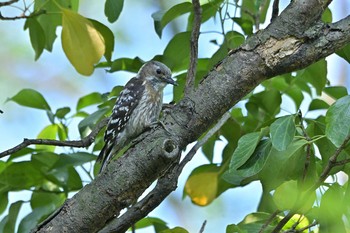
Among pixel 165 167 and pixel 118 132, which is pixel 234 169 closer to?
pixel 165 167

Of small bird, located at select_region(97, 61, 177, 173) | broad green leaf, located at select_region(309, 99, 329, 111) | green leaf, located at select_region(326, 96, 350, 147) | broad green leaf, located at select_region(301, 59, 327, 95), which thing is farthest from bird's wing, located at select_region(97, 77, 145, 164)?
green leaf, located at select_region(326, 96, 350, 147)

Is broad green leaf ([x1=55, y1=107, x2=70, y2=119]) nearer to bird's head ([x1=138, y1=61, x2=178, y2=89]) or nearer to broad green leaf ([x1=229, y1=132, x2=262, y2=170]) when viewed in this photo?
bird's head ([x1=138, y1=61, x2=178, y2=89])

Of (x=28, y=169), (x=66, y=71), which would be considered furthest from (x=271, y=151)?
(x=66, y=71)

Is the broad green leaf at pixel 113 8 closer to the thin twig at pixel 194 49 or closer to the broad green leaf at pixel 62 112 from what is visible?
the thin twig at pixel 194 49

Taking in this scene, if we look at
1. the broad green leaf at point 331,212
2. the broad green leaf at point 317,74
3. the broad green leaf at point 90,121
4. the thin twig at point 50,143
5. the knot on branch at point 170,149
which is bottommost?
the broad green leaf at point 331,212

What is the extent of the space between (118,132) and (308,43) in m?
2.03

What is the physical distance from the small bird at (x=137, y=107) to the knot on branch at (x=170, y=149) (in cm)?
158

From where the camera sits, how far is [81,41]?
3404 millimetres

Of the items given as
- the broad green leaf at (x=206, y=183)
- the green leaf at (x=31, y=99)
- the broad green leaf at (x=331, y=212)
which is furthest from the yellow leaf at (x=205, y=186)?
the broad green leaf at (x=331, y=212)

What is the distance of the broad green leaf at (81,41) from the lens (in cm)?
336

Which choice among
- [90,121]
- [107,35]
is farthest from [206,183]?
[107,35]

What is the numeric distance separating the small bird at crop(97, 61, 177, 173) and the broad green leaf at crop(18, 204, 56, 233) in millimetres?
616

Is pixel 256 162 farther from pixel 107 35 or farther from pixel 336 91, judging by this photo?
pixel 107 35

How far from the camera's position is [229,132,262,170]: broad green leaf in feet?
9.30
